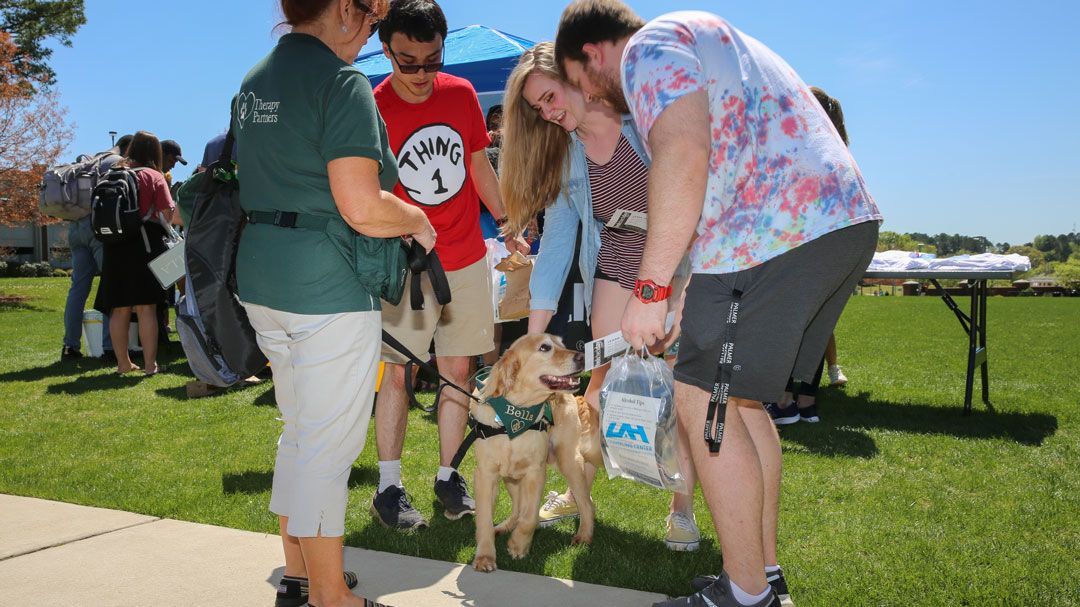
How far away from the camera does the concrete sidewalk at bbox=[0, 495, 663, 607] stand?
9.89 ft

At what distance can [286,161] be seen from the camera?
2438 millimetres

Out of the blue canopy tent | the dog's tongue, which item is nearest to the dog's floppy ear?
the dog's tongue

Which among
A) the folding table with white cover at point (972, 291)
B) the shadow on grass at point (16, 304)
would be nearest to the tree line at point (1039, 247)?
the folding table with white cover at point (972, 291)

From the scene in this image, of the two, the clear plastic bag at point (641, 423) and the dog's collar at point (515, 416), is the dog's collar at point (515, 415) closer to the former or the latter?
the dog's collar at point (515, 416)

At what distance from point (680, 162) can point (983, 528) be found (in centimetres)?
270

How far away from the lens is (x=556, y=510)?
4.20m

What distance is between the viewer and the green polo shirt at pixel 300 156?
2.38 metres

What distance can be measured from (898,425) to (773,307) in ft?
14.7

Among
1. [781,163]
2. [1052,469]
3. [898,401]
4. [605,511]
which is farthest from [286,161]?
[898,401]

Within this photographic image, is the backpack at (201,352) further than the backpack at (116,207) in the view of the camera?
Result: No

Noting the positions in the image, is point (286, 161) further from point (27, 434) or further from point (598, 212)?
point (27, 434)

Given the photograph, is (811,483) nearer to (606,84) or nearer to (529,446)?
(529,446)

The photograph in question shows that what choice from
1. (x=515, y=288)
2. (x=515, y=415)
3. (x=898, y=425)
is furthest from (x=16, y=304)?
(x=898, y=425)

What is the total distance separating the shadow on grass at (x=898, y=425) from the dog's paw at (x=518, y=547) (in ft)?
8.60
